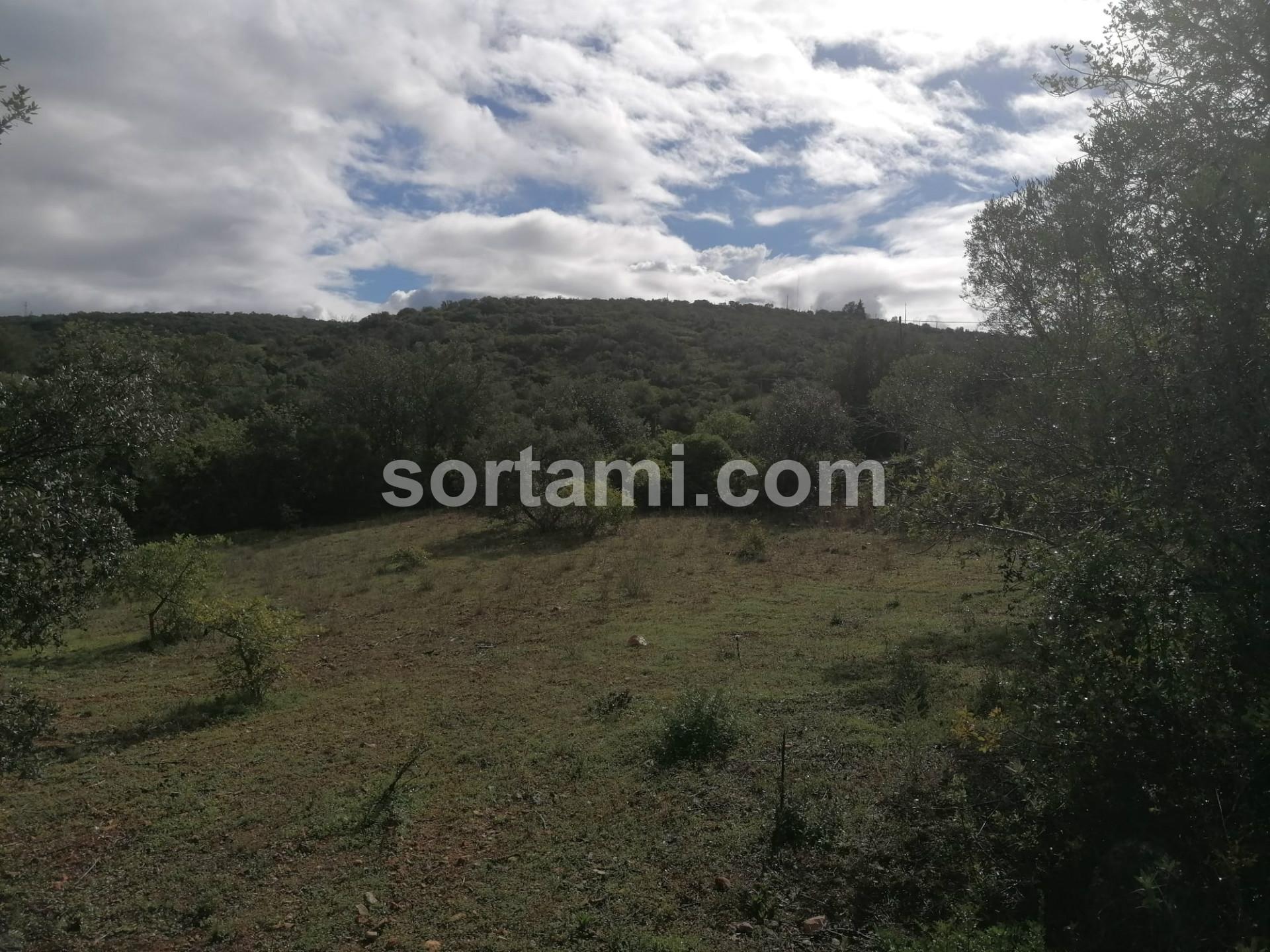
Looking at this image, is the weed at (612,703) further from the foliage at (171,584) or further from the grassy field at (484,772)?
the foliage at (171,584)

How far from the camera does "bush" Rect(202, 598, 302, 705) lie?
8.34 m


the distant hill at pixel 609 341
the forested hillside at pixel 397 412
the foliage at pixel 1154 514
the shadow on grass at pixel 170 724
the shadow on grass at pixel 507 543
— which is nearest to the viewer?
the foliage at pixel 1154 514

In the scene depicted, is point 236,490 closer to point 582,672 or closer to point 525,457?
point 525,457

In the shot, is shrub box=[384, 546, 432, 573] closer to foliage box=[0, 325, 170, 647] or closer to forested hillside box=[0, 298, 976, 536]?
forested hillside box=[0, 298, 976, 536]

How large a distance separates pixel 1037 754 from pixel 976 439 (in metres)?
1.99

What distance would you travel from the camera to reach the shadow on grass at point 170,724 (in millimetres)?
7156

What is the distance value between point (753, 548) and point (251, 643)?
9.57 meters

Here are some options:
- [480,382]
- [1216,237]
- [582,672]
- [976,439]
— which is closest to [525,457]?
[480,382]

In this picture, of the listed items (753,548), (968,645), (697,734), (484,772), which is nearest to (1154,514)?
(697,734)

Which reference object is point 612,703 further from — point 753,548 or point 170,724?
point 753,548

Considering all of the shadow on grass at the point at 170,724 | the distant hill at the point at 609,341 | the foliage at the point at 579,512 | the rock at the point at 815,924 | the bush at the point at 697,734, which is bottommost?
the shadow on grass at the point at 170,724

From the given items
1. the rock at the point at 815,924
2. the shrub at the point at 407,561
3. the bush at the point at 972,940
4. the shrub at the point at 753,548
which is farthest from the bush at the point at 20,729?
the shrub at the point at 753,548

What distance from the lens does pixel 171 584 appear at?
Answer: 1092 cm

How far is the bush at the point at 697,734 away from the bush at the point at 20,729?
159 inches
